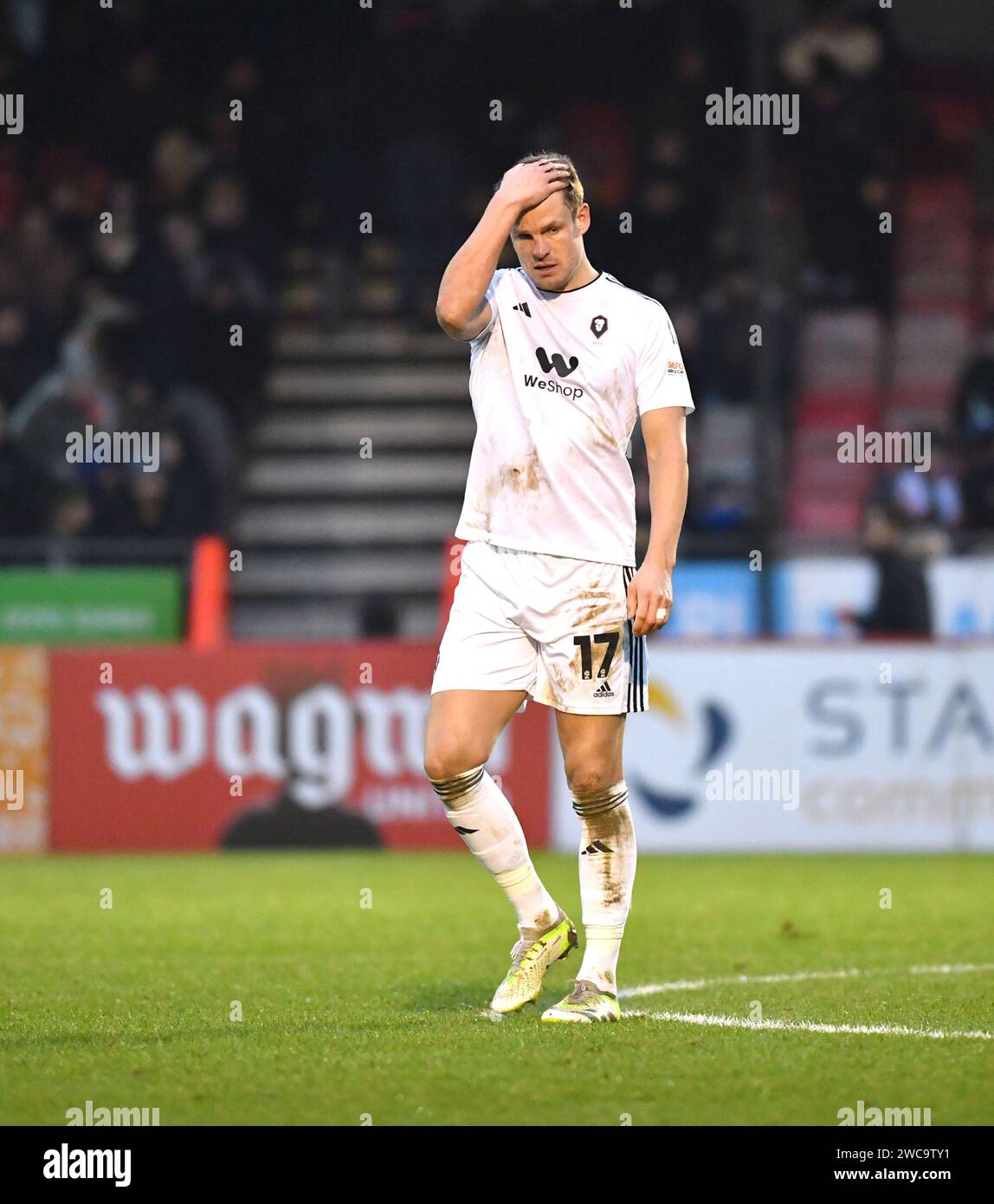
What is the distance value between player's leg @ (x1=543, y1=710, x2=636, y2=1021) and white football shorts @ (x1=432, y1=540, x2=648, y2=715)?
8 cm

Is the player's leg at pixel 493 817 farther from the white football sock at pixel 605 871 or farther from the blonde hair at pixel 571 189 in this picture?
the blonde hair at pixel 571 189

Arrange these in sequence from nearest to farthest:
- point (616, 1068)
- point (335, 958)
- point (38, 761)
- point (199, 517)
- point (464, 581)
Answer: point (616, 1068), point (464, 581), point (335, 958), point (38, 761), point (199, 517)

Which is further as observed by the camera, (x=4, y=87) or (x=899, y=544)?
(x=4, y=87)

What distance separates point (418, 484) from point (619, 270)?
8.34ft

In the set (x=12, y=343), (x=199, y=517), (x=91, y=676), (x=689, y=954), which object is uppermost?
(x=12, y=343)

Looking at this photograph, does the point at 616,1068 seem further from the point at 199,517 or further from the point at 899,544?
the point at 199,517

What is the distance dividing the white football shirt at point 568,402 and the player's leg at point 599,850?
51cm

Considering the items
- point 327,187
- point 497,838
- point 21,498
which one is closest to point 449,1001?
point 497,838

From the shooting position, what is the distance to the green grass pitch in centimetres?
487

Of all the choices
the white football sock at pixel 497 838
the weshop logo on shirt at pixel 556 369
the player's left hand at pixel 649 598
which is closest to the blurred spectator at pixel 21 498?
the white football sock at pixel 497 838

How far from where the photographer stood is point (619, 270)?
1847 centimetres

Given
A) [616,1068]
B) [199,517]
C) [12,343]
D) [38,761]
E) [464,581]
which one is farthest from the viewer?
[12,343]

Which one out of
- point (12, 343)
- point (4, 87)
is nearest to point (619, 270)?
point (12, 343)

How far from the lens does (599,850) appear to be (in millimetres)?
6223
